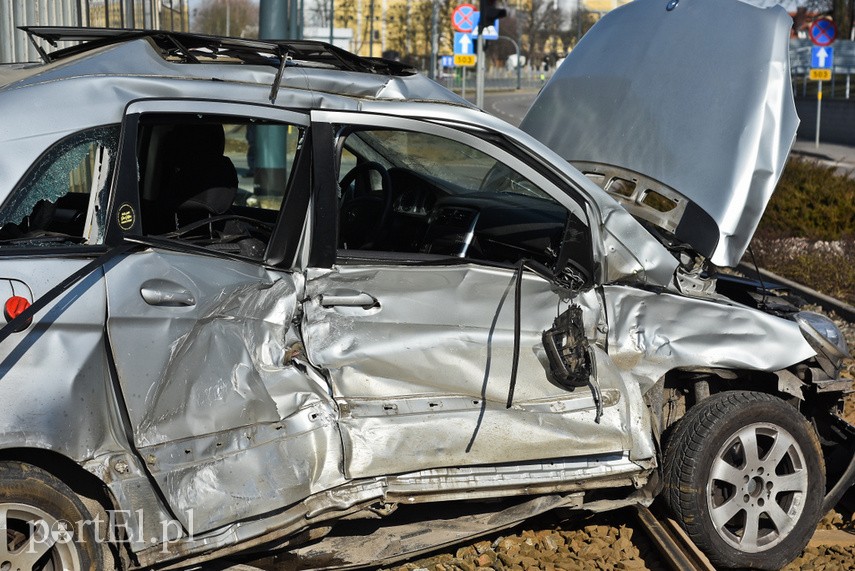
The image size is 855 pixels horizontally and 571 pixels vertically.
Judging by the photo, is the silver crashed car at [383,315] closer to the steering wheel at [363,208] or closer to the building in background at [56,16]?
the steering wheel at [363,208]

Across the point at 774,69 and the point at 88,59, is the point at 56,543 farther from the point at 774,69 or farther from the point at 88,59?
the point at 774,69

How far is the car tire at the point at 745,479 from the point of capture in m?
4.33

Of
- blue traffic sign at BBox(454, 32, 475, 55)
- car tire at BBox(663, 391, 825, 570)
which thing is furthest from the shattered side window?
blue traffic sign at BBox(454, 32, 475, 55)

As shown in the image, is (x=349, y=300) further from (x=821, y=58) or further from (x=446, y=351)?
(x=821, y=58)

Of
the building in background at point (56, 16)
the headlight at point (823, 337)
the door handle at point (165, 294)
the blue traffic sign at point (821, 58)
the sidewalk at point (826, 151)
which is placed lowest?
the sidewalk at point (826, 151)

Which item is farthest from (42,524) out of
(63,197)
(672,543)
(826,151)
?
(826,151)

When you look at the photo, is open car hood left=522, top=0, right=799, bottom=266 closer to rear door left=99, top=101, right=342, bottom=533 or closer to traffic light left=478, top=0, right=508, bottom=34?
rear door left=99, top=101, right=342, bottom=533

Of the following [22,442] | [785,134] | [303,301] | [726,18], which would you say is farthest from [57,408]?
[726,18]

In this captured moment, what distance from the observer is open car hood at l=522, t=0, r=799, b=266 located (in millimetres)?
4344

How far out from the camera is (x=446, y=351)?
3934 mm

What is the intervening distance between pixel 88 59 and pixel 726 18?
9.64 feet

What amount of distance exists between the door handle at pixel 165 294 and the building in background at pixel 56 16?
458 centimetres

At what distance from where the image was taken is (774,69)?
439 cm


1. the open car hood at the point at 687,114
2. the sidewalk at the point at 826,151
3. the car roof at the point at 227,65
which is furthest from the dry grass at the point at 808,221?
the sidewalk at the point at 826,151
